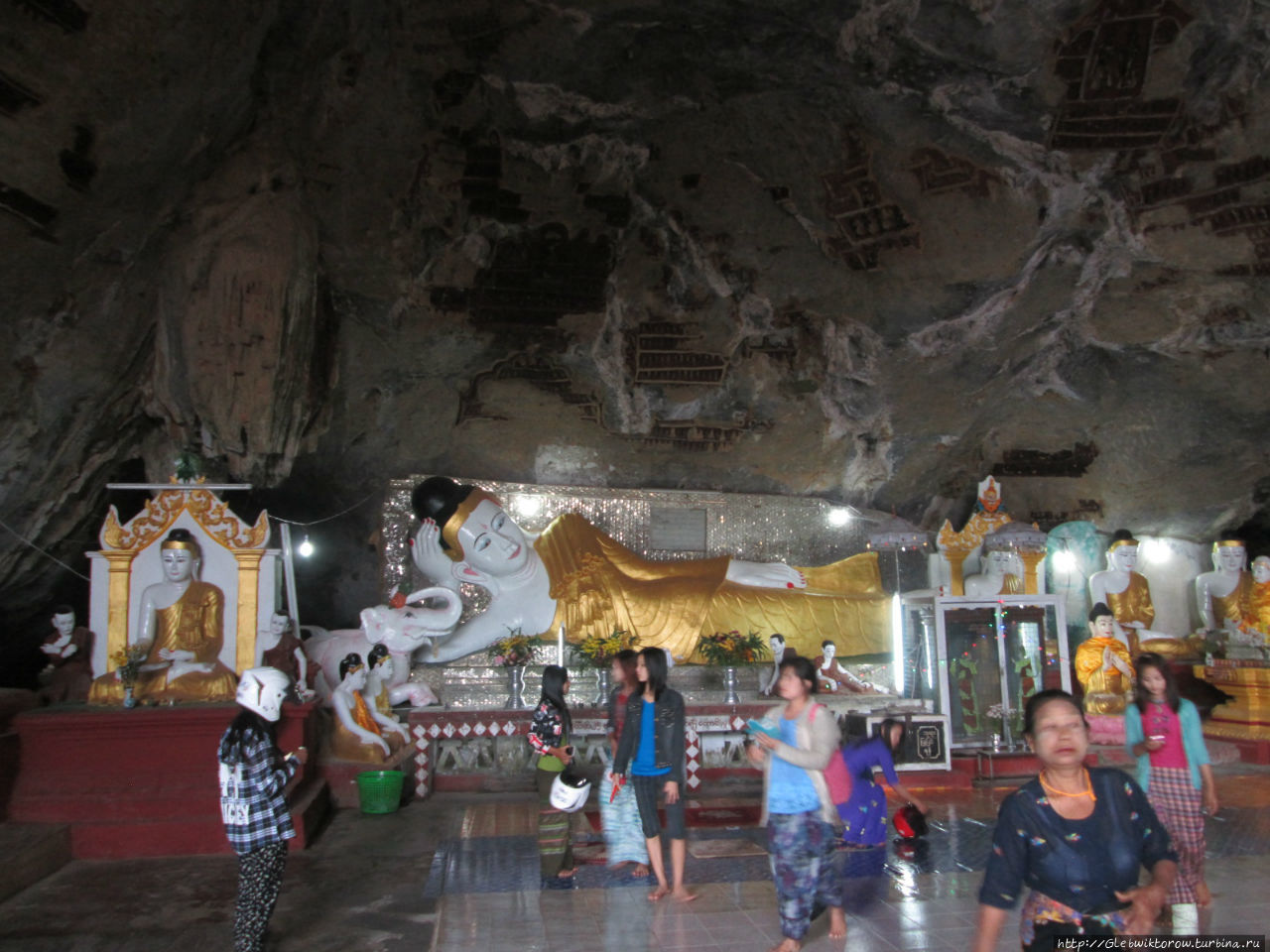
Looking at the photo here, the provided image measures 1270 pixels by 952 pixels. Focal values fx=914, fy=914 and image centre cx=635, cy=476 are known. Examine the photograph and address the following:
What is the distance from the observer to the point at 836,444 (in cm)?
1019

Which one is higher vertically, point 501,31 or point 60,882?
point 501,31

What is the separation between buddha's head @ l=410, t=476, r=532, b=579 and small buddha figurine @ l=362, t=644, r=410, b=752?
4.91 ft

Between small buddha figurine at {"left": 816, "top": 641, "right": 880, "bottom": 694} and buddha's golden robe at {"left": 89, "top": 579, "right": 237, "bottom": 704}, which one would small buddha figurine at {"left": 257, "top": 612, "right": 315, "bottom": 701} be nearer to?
buddha's golden robe at {"left": 89, "top": 579, "right": 237, "bottom": 704}

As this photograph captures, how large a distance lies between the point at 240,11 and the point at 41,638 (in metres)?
6.82

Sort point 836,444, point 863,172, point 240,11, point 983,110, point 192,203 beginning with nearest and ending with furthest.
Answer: point 240,11 → point 192,203 → point 983,110 → point 863,172 → point 836,444

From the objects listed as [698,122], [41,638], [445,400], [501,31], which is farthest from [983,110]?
[41,638]

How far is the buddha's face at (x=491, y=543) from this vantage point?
28.1 ft

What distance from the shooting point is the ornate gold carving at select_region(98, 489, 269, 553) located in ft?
21.9

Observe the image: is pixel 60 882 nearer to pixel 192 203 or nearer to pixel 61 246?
pixel 61 246

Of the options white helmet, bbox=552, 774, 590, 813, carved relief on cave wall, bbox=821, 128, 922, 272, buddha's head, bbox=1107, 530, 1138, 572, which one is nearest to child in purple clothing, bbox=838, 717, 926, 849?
white helmet, bbox=552, 774, 590, 813

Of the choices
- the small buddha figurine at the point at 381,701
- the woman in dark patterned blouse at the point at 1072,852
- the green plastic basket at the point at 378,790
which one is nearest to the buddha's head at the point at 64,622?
the small buddha figurine at the point at 381,701

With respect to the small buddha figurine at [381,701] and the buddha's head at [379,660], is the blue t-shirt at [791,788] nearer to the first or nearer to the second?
the small buddha figurine at [381,701]

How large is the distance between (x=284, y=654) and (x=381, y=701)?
934 millimetres

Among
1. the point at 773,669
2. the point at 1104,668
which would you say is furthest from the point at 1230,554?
the point at 773,669
